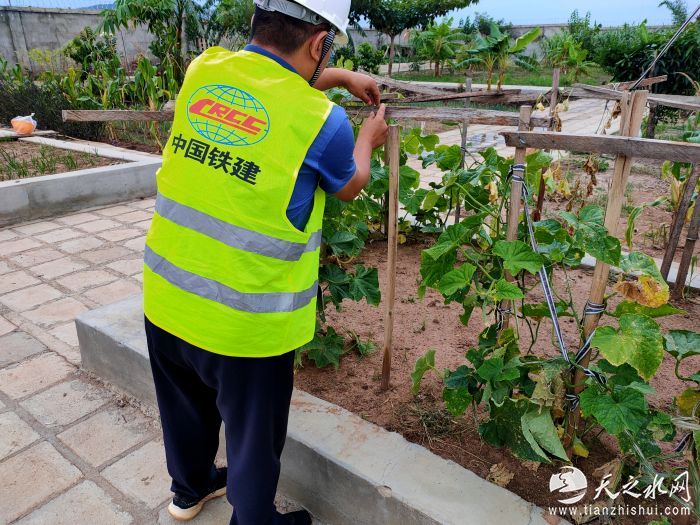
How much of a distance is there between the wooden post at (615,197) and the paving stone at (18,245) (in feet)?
13.9

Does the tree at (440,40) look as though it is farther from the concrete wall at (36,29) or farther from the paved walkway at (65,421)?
the paved walkway at (65,421)

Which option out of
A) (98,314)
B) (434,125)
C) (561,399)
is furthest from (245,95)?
(434,125)

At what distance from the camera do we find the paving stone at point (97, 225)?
16.1 ft

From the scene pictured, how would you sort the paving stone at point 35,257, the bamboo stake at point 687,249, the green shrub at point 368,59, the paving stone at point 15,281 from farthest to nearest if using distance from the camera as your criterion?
the green shrub at point 368,59 < the paving stone at point 35,257 < the paving stone at point 15,281 < the bamboo stake at point 687,249

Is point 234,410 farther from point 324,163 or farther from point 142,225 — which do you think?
point 142,225

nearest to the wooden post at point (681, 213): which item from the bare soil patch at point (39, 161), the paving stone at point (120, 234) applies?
the paving stone at point (120, 234)

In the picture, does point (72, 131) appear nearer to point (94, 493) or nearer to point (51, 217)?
point (51, 217)

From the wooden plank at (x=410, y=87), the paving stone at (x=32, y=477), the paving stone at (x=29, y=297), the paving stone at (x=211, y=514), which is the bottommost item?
the paving stone at (x=211, y=514)

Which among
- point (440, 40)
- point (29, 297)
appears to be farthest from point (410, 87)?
point (440, 40)

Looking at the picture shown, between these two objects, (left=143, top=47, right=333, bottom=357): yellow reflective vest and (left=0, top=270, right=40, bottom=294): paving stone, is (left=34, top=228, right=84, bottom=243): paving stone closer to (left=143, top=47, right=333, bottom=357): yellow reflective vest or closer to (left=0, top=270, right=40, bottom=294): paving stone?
(left=0, top=270, right=40, bottom=294): paving stone

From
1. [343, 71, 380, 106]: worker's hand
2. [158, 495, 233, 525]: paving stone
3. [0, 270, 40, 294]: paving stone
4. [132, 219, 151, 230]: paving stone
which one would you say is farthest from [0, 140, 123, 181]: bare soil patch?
[343, 71, 380, 106]: worker's hand

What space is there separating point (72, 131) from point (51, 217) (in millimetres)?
3712

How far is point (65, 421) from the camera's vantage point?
2.45 meters

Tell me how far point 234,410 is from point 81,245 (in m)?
3.54
